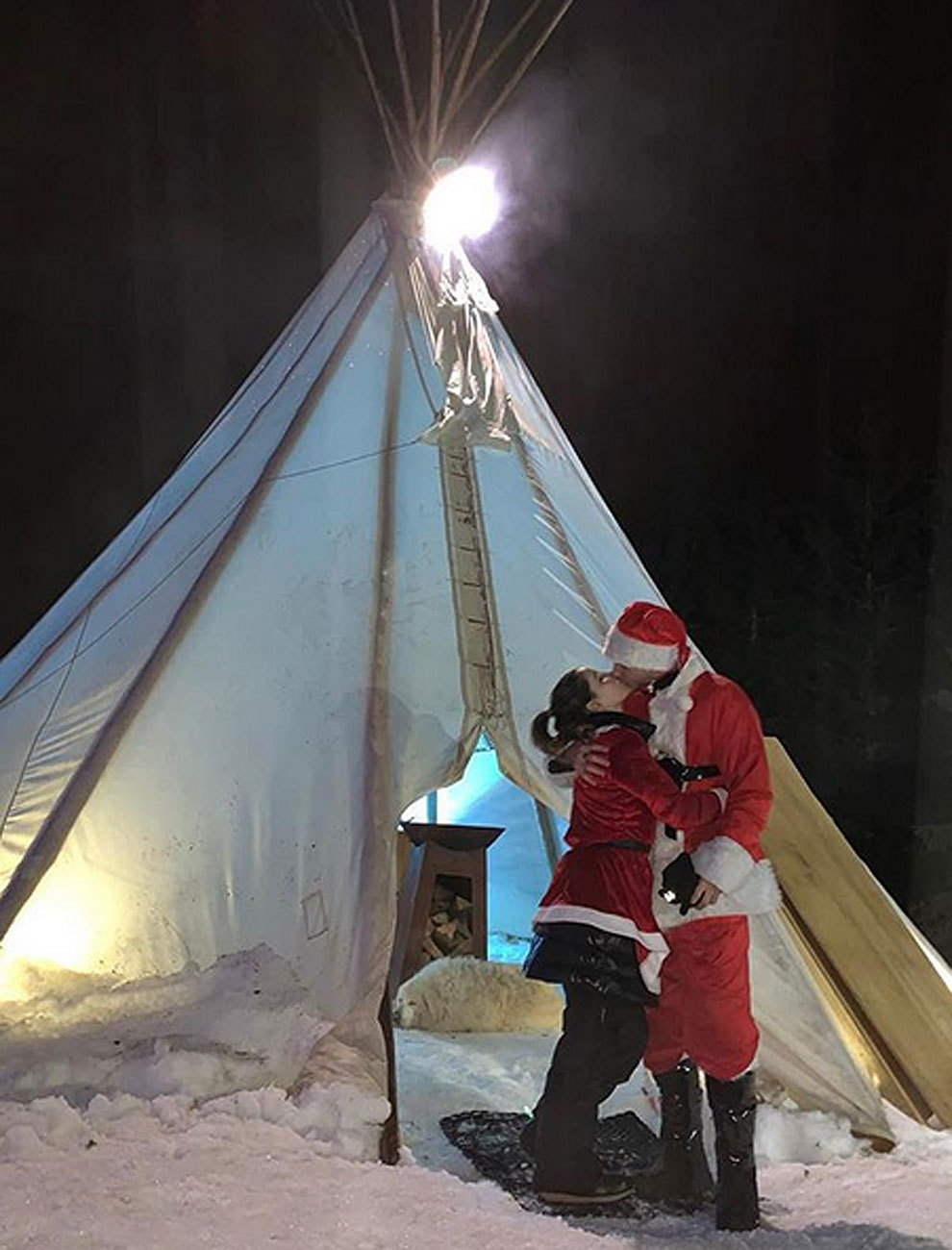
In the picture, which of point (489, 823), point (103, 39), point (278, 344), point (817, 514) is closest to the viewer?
point (278, 344)

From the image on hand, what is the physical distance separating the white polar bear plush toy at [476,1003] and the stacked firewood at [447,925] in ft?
1.05

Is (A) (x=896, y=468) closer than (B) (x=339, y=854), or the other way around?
(B) (x=339, y=854)

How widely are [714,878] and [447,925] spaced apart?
1.91 metres

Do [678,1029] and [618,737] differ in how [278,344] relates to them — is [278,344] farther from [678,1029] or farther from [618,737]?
[678,1029]

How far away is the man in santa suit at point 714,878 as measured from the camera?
6.04 feet

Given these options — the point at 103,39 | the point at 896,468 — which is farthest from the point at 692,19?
the point at 103,39

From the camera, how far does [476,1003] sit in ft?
10.2

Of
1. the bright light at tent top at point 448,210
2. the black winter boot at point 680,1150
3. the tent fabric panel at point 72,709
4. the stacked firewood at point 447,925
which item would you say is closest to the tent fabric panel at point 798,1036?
the black winter boot at point 680,1150

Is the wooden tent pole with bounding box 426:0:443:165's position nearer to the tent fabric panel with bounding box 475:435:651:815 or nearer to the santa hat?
the tent fabric panel with bounding box 475:435:651:815

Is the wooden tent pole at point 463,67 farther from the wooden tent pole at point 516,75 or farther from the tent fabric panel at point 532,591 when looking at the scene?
the tent fabric panel at point 532,591

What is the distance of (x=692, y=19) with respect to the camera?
229 inches

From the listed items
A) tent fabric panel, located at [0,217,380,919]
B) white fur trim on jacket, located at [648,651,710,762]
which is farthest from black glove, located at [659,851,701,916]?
tent fabric panel, located at [0,217,380,919]

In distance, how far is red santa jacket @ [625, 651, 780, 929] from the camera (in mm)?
1823

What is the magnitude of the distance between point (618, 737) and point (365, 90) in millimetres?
1991
